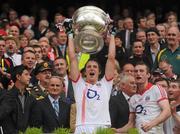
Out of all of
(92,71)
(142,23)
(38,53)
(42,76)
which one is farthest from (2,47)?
(142,23)

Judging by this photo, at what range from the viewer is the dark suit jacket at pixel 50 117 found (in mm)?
13305

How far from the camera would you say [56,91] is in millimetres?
13633

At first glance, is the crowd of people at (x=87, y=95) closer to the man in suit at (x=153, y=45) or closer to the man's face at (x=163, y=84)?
the man's face at (x=163, y=84)

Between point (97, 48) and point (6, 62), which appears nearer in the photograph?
point (97, 48)

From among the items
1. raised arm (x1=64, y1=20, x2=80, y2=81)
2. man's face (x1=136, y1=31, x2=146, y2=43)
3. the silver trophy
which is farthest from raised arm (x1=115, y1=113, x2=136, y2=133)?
man's face (x1=136, y1=31, x2=146, y2=43)

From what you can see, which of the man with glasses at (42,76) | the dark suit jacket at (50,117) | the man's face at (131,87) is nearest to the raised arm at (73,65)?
the dark suit jacket at (50,117)

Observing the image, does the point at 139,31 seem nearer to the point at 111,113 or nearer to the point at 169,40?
the point at 169,40

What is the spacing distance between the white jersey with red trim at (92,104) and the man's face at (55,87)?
93 centimetres

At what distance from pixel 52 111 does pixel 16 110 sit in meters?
0.54

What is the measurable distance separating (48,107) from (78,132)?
1.10 meters

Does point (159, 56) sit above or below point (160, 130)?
above

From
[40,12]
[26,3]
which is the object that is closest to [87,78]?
[40,12]

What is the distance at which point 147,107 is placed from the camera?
1306 centimetres

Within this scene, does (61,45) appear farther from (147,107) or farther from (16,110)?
(147,107)
